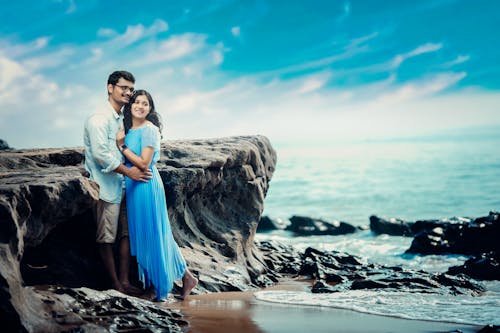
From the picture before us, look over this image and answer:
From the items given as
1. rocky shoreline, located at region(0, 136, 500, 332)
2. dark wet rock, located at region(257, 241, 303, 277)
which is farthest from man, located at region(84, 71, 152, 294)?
dark wet rock, located at region(257, 241, 303, 277)

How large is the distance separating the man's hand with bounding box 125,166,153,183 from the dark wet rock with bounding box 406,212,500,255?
362 inches

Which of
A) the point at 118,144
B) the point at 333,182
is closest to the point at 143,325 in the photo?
the point at 118,144

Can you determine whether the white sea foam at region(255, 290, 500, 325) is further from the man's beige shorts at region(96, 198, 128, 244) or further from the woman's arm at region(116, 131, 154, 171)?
the woman's arm at region(116, 131, 154, 171)

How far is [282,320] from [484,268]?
5.48 metres

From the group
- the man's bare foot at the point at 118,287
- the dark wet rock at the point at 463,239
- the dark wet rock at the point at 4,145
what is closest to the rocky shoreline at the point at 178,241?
the man's bare foot at the point at 118,287

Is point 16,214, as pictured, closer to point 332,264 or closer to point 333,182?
point 332,264

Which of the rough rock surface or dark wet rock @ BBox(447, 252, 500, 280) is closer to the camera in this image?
the rough rock surface

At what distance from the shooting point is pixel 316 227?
19172 mm

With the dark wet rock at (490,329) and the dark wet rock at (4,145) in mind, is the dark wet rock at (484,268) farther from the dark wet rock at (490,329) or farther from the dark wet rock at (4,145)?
the dark wet rock at (4,145)

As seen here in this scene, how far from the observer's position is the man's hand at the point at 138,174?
566 centimetres

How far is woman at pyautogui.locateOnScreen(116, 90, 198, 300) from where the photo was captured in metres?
5.78

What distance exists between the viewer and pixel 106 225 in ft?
18.9

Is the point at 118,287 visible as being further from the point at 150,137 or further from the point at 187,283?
the point at 150,137

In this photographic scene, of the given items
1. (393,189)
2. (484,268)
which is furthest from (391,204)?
(484,268)
